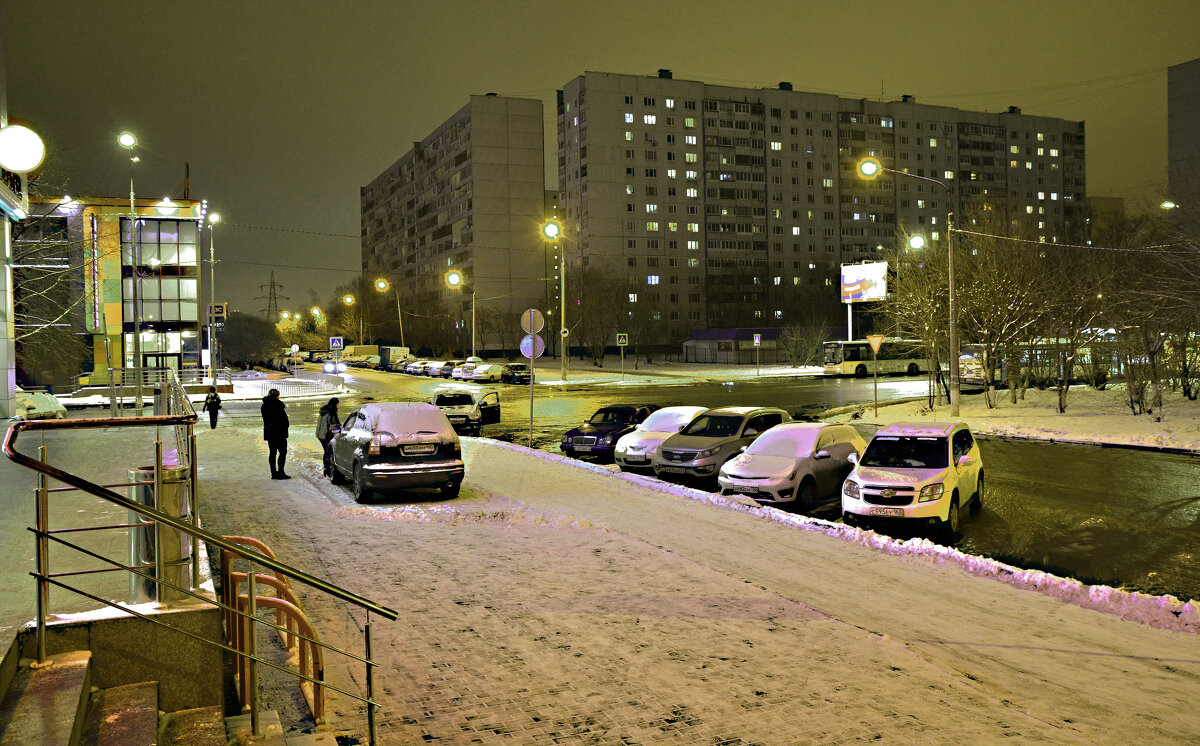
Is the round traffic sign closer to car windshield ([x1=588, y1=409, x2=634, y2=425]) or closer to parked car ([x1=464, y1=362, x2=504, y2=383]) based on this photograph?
car windshield ([x1=588, y1=409, x2=634, y2=425])

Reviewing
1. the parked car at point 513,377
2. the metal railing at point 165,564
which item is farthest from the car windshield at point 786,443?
the parked car at point 513,377

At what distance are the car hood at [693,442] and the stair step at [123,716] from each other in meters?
12.2

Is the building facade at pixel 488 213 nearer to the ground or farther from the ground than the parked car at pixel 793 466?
farther from the ground

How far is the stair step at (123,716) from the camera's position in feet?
13.0

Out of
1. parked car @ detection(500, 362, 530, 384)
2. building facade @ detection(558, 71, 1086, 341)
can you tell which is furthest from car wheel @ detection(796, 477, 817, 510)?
building facade @ detection(558, 71, 1086, 341)

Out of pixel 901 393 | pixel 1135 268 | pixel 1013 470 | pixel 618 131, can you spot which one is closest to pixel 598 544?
pixel 1013 470

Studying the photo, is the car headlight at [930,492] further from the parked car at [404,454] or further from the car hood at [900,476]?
the parked car at [404,454]

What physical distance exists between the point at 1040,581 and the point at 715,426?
8.76 metres

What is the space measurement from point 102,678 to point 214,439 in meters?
20.1

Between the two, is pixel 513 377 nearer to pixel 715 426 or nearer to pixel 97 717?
pixel 715 426

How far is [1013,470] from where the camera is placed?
1766 centimetres

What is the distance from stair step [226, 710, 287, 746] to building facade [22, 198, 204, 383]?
51.1 meters

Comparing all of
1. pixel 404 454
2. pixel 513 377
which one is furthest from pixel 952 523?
pixel 513 377

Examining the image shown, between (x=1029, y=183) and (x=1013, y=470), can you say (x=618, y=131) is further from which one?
(x=1013, y=470)
